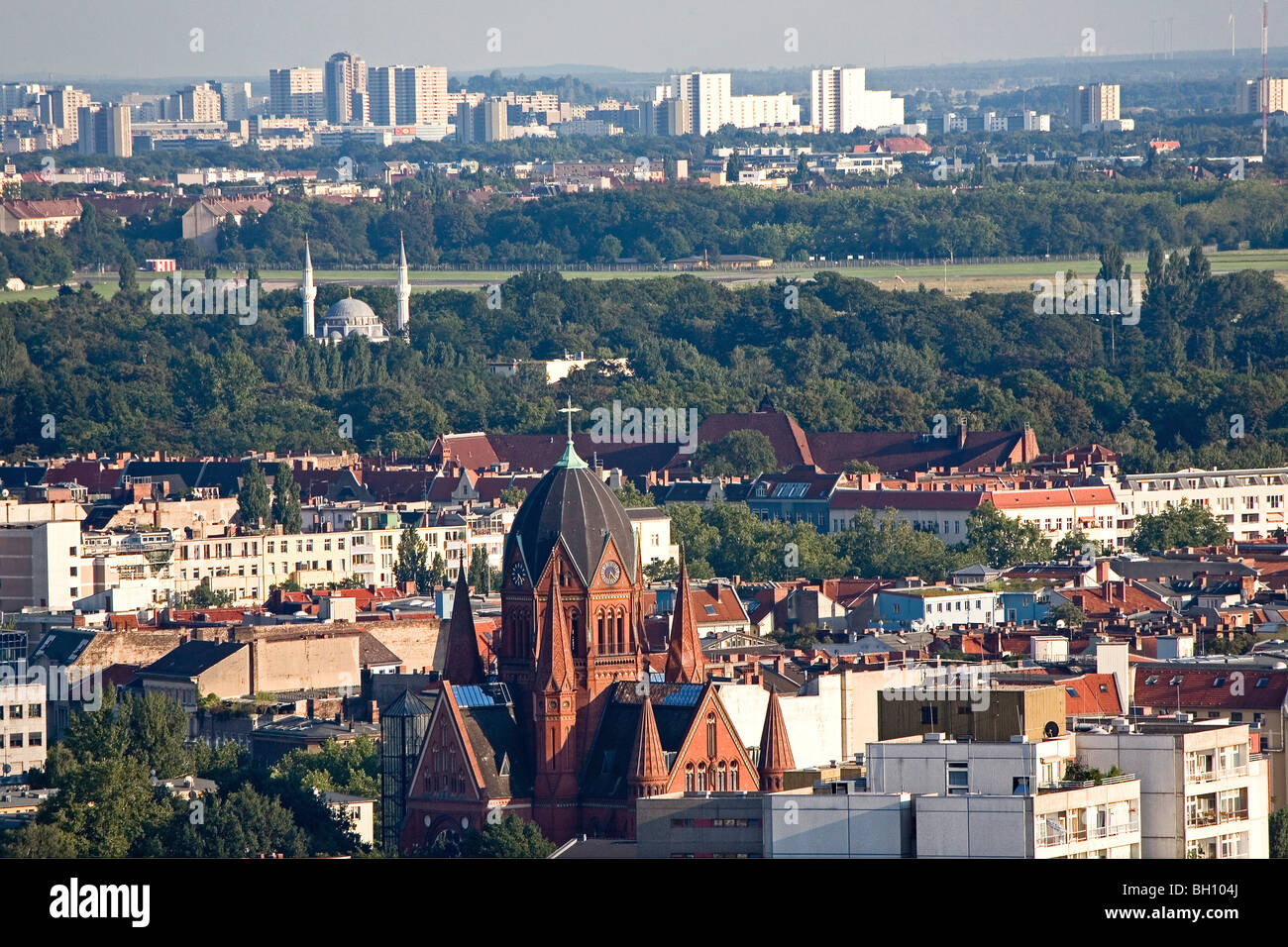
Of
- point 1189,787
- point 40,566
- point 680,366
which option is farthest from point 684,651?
point 680,366

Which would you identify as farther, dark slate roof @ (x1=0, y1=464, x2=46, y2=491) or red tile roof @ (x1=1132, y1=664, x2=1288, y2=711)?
dark slate roof @ (x1=0, y1=464, x2=46, y2=491)

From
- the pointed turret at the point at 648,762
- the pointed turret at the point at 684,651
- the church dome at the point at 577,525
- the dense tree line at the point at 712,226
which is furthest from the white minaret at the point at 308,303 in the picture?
the pointed turret at the point at 648,762

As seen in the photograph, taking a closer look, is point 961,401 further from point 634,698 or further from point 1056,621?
point 634,698

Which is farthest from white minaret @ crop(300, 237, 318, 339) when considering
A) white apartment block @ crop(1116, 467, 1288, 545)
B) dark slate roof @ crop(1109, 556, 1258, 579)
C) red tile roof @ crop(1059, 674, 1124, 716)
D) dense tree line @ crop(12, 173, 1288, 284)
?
red tile roof @ crop(1059, 674, 1124, 716)

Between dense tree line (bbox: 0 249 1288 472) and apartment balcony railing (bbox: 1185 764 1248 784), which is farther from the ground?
apartment balcony railing (bbox: 1185 764 1248 784)

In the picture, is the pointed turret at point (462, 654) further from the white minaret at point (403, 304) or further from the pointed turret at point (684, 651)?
the white minaret at point (403, 304)

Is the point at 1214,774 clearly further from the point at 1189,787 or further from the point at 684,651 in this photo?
the point at 684,651

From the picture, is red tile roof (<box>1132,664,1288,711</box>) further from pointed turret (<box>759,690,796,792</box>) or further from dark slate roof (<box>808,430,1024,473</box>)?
dark slate roof (<box>808,430,1024,473</box>)
